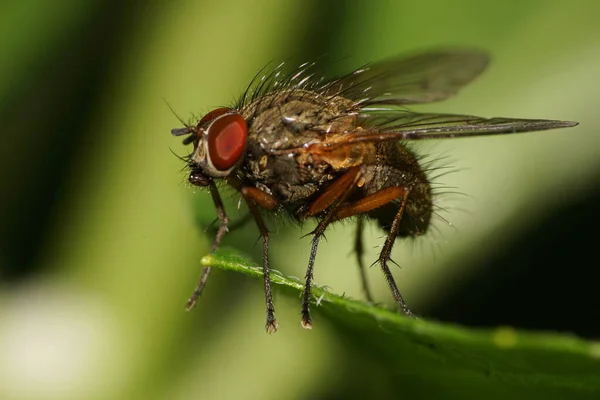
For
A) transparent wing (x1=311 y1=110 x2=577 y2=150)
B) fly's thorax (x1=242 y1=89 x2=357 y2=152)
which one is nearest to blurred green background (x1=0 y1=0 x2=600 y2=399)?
transparent wing (x1=311 y1=110 x2=577 y2=150)

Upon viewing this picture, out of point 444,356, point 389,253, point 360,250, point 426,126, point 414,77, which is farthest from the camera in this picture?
point 414,77

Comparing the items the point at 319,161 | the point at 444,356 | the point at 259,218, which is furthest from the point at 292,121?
the point at 444,356

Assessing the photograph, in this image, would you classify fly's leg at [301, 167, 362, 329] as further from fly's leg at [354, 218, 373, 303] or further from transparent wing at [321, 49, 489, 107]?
transparent wing at [321, 49, 489, 107]

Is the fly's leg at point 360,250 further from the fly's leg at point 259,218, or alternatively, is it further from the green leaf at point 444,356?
the green leaf at point 444,356

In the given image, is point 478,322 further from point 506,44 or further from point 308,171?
point 506,44

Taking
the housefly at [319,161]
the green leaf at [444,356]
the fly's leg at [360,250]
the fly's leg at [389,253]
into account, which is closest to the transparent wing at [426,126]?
the housefly at [319,161]

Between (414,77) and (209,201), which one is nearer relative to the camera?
(209,201)

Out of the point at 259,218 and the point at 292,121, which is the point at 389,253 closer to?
the point at 259,218
